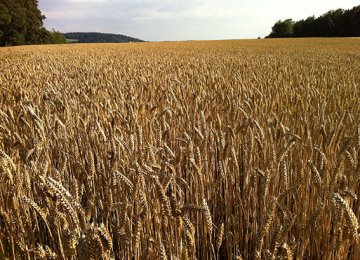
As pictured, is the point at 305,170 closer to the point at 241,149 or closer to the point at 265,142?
the point at 265,142

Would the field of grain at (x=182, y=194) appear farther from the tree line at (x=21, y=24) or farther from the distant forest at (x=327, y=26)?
the distant forest at (x=327, y=26)

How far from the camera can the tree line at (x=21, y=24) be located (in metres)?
41.0

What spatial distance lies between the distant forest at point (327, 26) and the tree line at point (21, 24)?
3835cm

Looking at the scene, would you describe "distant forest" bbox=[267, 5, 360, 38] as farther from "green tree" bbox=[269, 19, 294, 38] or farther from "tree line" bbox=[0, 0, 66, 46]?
"tree line" bbox=[0, 0, 66, 46]

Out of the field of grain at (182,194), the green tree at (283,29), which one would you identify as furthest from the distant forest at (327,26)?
the field of grain at (182,194)

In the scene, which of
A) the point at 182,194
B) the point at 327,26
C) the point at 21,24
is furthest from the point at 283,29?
the point at 182,194

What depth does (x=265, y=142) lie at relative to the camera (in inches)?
80.3

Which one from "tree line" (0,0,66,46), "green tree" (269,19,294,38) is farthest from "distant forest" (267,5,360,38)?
"tree line" (0,0,66,46)

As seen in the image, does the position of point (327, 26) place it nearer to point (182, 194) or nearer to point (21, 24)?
point (21, 24)

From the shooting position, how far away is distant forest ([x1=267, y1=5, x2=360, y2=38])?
165ft

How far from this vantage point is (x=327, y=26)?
54.1 m

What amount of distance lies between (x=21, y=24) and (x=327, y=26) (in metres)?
43.0

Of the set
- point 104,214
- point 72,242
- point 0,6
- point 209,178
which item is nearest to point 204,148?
point 209,178

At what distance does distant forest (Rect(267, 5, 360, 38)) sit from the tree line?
3835cm
